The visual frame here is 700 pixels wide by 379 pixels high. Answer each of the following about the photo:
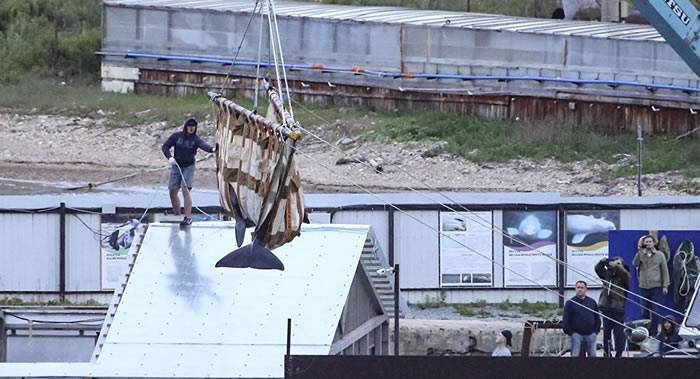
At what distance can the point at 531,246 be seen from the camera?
2694 cm

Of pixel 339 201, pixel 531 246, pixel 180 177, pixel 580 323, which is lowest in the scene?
pixel 580 323

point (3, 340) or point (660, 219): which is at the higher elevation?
point (660, 219)

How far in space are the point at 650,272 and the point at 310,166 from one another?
1840cm

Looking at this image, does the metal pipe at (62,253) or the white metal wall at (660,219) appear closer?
the metal pipe at (62,253)


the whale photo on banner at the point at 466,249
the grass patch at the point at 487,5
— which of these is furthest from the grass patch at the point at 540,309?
the grass patch at the point at 487,5

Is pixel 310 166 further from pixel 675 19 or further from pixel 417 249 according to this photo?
pixel 675 19

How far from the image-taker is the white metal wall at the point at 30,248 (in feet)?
87.8

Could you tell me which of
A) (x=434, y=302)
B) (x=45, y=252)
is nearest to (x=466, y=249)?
(x=434, y=302)

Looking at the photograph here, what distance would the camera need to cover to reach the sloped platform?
17.3m

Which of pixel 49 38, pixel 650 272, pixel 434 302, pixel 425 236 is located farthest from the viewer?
pixel 49 38

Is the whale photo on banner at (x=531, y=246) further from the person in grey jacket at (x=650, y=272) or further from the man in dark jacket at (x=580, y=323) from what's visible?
the man in dark jacket at (x=580, y=323)

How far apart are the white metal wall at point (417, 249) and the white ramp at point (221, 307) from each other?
24.9 ft

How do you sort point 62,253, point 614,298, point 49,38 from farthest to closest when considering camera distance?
point 49,38
point 62,253
point 614,298

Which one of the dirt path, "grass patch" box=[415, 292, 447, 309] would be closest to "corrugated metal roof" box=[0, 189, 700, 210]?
"grass patch" box=[415, 292, 447, 309]
